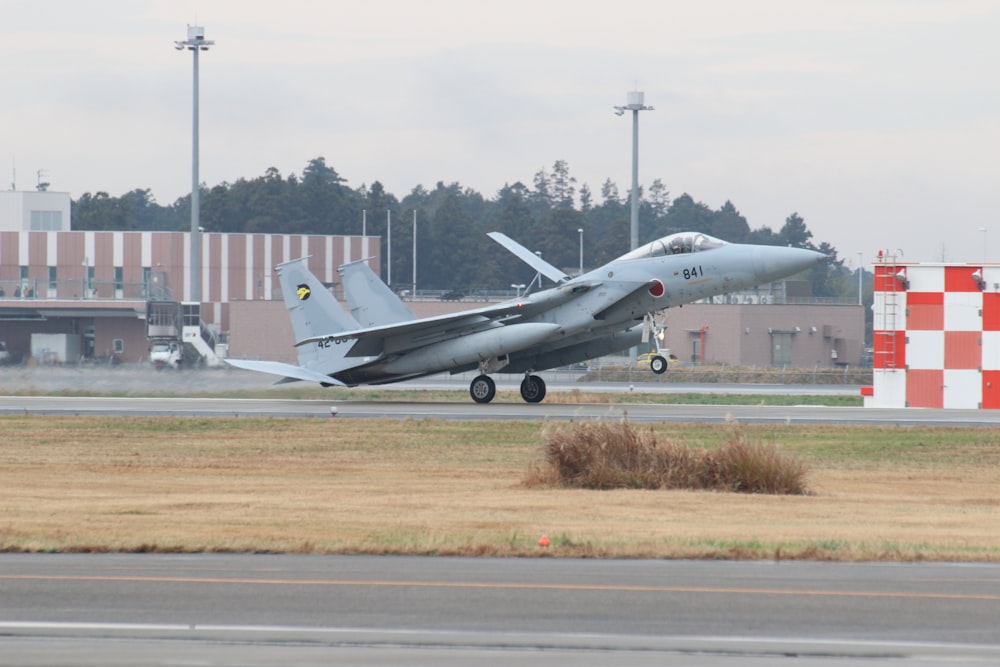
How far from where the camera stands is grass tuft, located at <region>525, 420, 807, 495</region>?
17047 mm

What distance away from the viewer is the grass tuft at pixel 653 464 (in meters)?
17.0

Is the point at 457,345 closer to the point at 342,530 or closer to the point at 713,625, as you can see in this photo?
the point at 342,530

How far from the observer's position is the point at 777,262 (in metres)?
30.2

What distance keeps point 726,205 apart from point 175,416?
12508 centimetres

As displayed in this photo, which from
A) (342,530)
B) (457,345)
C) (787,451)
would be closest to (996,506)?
(787,451)

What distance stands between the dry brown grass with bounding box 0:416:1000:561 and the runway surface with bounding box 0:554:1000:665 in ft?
2.58

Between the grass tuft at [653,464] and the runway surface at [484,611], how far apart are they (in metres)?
5.99

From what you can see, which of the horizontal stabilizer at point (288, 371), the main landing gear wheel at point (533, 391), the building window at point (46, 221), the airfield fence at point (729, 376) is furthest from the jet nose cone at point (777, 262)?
the building window at point (46, 221)

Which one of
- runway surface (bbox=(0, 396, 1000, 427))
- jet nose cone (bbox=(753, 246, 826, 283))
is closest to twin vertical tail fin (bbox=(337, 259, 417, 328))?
runway surface (bbox=(0, 396, 1000, 427))

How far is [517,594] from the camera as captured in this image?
9484 millimetres

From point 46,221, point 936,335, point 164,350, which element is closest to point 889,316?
point 936,335

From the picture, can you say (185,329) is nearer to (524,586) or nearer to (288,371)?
(288,371)

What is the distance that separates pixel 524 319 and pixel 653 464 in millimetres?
15175

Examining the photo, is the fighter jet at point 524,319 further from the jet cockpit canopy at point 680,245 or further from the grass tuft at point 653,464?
the grass tuft at point 653,464
